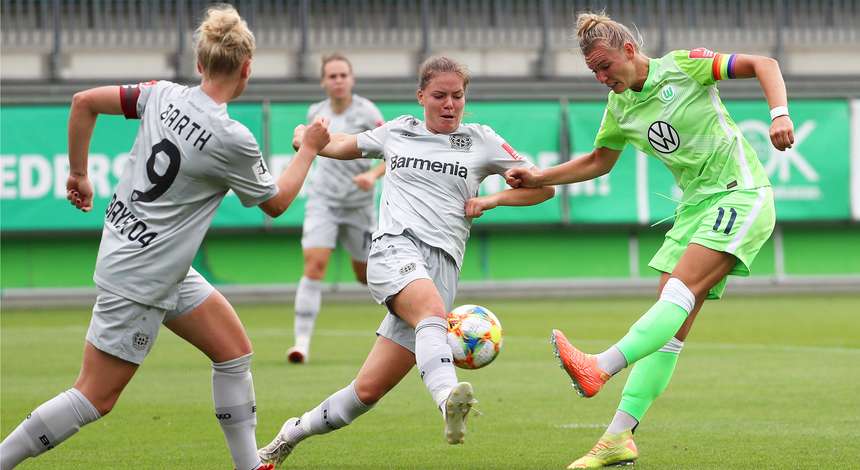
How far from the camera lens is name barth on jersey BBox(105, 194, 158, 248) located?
5.72 m

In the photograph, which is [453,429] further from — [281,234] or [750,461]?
[281,234]

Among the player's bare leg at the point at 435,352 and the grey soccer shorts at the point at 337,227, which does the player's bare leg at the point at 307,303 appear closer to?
the grey soccer shorts at the point at 337,227

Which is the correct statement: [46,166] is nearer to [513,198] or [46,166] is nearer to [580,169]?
[580,169]

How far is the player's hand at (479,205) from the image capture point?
6609 mm

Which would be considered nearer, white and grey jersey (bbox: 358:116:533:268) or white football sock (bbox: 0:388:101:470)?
white football sock (bbox: 0:388:101:470)

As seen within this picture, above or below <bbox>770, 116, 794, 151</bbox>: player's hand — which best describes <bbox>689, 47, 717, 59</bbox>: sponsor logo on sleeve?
above

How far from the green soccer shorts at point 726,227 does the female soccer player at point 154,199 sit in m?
1.98

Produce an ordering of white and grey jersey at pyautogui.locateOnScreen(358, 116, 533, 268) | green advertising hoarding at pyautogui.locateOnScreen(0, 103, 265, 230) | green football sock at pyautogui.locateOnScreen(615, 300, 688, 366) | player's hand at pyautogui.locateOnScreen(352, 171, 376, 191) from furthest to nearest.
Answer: green advertising hoarding at pyautogui.locateOnScreen(0, 103, 265, 230) → player's hand at pyautogui.locateOnScreen(352, 171, 376, 191) → white and grey jersey at pyautogui.locateOnScreen(358, 116, 533, 268) → green football sock at pyautogui.locateOnScreen(615, 300, 688, 366)

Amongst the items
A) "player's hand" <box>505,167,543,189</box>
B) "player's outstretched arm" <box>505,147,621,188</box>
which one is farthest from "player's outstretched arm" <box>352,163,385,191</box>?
"player's hand" <box>505,167,543,189</box>

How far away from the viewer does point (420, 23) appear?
24250 mm

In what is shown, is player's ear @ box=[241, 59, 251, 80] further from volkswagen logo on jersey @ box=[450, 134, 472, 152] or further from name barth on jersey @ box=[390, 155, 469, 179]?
volkswagen logo on jersey @ box=[450, 134, 472, 152]

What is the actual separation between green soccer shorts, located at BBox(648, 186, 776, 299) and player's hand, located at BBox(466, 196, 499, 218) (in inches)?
33.0

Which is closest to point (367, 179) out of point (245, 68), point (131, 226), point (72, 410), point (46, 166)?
point (245, 68)

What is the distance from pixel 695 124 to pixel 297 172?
204 centimetres
